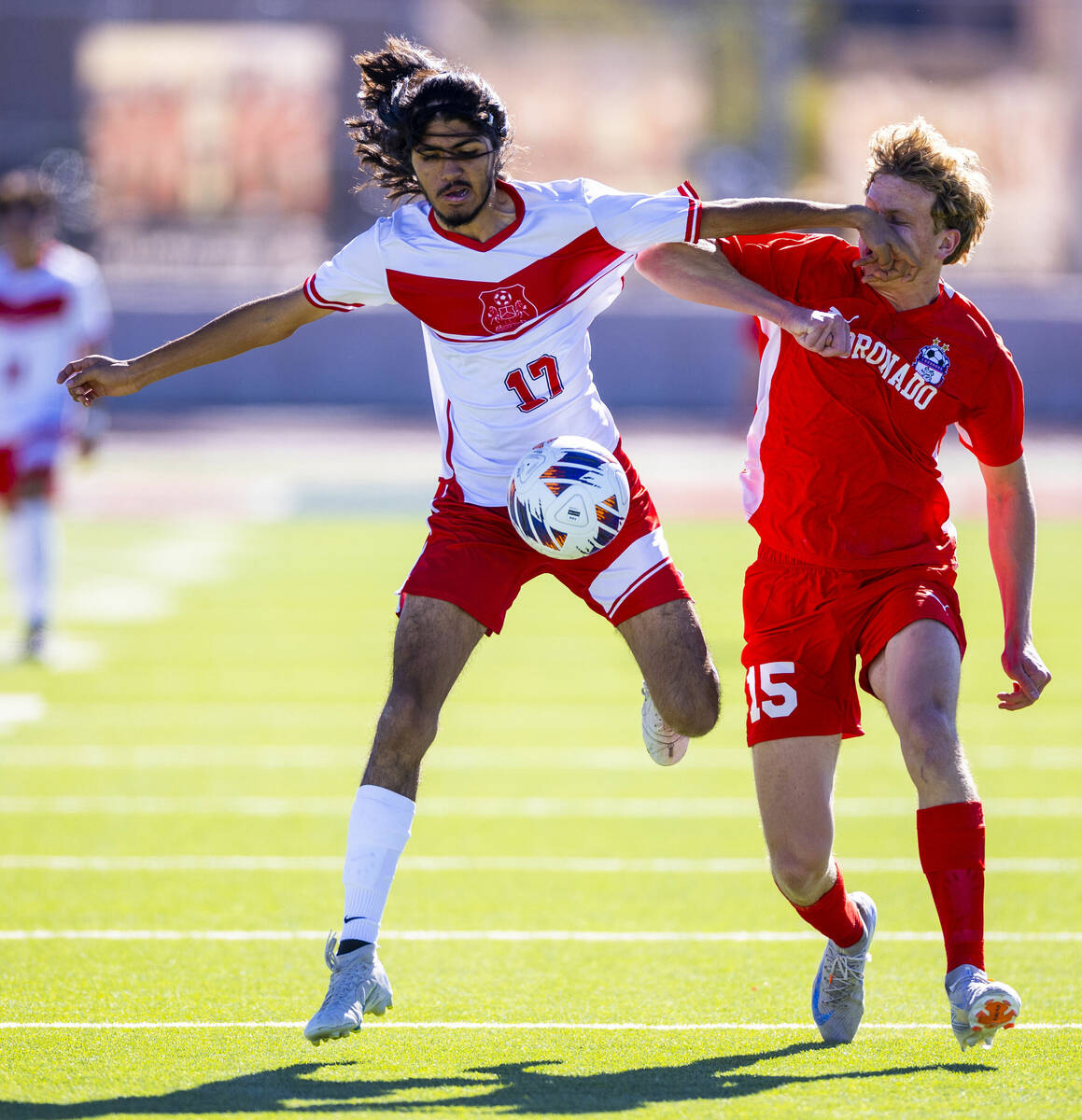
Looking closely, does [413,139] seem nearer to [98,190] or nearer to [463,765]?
[463,765]

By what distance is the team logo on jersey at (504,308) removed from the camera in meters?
5.25

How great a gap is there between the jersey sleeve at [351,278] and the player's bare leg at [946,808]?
1.75 meters

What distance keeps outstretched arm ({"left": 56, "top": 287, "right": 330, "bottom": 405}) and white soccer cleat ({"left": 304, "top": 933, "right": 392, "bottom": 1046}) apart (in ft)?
5.23

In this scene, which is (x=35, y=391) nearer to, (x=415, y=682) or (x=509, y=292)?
(x=509, y=292)

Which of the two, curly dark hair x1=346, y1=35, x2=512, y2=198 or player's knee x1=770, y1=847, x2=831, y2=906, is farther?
curly dark hair x1=346, y1=35, x2=512, y2=198

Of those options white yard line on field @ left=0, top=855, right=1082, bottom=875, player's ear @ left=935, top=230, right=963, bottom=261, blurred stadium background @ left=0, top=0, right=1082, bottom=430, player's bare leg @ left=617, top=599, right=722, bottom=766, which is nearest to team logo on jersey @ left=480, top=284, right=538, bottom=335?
player's bare leg @ left=617, top=599, right=722, bottom=766

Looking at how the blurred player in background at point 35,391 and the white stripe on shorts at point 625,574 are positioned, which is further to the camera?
the blurred player in background at point 35,391

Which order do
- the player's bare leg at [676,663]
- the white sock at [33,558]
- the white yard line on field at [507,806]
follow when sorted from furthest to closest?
the white sock at [33,558]
the white yard line on field at [507,806]
the player's bare leg at [676,663]

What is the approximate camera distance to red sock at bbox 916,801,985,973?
15.3 feet

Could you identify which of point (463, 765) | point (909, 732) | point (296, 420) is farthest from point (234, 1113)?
point (296, 420)

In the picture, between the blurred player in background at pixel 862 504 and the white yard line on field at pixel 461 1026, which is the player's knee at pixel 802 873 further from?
the white yard line on field at pixel 461 1026

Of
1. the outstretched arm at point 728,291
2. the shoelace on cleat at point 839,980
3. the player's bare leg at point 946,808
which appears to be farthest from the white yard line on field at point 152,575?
the player's bare leg at point 946,808

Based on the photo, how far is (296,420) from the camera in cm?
2805

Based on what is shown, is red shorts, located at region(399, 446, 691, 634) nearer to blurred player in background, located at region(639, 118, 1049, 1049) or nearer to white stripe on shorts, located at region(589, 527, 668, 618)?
white stripe on shorts, located at region(589, 527, 668, 618)
